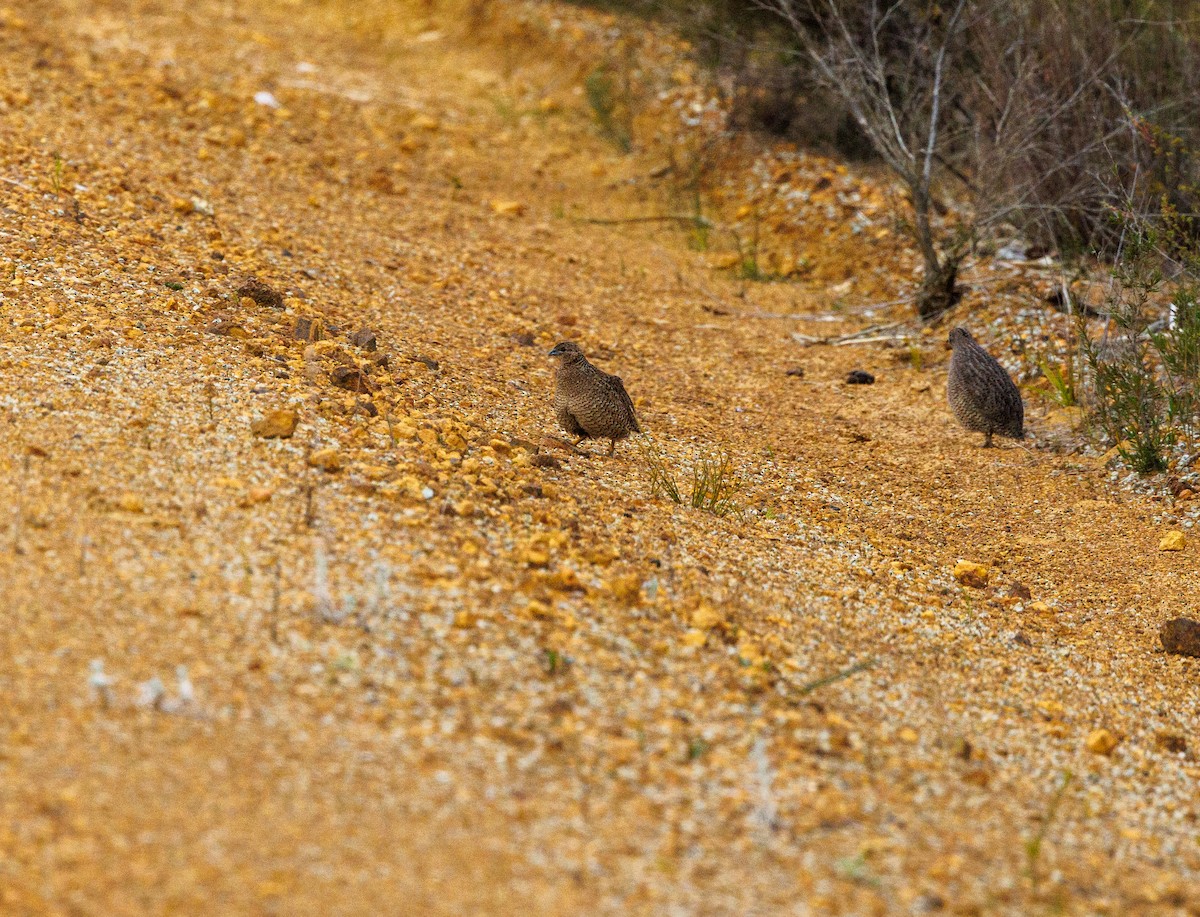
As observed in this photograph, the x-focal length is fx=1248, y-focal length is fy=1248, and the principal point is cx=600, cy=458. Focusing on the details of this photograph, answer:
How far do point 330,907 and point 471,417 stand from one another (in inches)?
125

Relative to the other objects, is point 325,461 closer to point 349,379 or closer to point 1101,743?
point 349,379

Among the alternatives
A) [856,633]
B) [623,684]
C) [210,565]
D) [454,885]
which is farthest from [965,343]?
[454,885]

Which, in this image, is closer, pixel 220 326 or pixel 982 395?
pixel 220 326

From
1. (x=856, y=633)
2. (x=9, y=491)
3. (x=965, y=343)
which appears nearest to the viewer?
(x=9, y=491)

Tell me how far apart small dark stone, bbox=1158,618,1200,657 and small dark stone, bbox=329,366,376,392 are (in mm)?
3588

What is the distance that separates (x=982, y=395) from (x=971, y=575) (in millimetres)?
1716

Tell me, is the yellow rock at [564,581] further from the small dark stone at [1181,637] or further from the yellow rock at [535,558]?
the small dark stone at [1181,637]

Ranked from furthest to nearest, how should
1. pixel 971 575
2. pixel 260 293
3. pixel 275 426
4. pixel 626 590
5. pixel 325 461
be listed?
1. pixel 260 293
2. pixel 971 575
3. pixel 275 426
4. pixel 325 461
5. pixel 626 590

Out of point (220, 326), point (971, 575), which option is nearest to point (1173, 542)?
point (971, 575)

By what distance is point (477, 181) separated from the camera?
Answer: 10383mm

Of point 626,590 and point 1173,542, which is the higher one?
point 1173,542

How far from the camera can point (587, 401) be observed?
19.5 ft

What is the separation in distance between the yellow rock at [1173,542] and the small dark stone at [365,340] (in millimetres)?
3949

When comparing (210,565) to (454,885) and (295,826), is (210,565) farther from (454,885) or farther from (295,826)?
(454,885)
